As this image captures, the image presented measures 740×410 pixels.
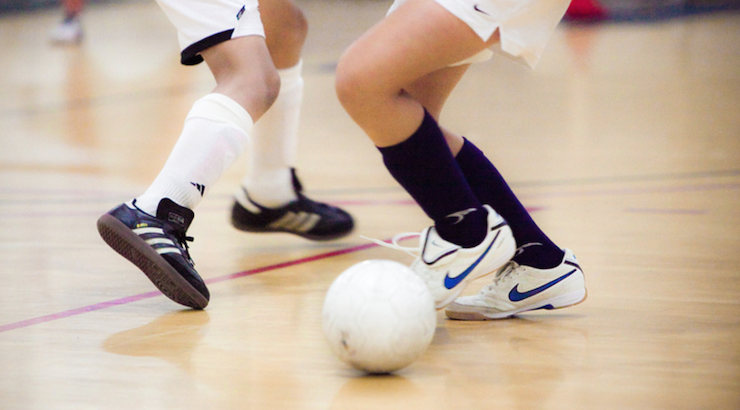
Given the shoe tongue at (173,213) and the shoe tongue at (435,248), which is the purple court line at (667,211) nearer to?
the shoe tongue at (435,248)

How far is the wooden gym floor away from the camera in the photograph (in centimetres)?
131

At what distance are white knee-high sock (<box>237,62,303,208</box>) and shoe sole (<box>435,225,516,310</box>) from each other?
88cm

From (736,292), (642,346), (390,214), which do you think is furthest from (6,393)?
(390,214)

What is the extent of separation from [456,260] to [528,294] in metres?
0.20

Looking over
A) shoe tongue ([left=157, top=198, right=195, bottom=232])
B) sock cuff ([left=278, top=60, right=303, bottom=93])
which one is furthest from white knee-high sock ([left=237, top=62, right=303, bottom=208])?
shoe tongue ([left=157, top=198, right=195, bottom=232])

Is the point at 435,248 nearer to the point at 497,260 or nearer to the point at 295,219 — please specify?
the point at 497,260

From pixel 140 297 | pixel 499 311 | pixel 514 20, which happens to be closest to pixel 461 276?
pixel 499 311

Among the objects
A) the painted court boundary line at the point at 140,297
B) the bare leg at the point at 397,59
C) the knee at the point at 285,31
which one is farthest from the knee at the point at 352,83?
the knee at the point at 285,31

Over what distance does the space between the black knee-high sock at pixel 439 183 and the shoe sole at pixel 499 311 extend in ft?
0.56

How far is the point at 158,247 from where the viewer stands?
1.68 m

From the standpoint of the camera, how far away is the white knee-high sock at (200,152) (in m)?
1.76

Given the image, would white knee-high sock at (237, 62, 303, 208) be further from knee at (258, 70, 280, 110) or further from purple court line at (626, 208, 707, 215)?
purple court line at (626, 208, 707, 215)

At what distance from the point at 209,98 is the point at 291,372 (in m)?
0.67

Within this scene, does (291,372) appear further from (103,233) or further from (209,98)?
(209,98)
